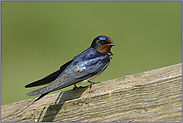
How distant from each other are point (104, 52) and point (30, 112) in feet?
2.89

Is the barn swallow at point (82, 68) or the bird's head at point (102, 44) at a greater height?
the bird's head at point (102, 44)

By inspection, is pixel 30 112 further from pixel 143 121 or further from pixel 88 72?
pixel 143 121

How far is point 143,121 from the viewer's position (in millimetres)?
1355

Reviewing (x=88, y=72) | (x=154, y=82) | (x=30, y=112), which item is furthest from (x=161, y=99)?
(x=30, y=112)

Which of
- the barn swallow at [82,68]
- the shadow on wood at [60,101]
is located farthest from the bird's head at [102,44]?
the shadow on wood at [60,101]

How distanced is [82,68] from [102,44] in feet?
1.26

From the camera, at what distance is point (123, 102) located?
142 cm

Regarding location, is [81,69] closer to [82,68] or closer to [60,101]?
[82,68]

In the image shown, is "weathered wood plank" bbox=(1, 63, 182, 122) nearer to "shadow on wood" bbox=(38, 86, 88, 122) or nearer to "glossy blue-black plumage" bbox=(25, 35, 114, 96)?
"shadow on wood" bbox=(38, 86, 88, 122)

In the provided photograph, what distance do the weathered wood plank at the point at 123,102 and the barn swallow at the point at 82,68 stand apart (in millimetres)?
122

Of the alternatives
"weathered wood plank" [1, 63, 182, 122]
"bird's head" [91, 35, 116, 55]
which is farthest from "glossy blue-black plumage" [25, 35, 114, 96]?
"weathered wood plank" [1, 63, 182, 122]

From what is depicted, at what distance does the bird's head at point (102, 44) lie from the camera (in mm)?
2022

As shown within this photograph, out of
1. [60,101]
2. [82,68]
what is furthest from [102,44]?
[60,101]

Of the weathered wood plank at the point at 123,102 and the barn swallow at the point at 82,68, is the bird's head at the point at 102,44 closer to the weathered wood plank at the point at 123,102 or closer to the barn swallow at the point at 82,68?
the barn swallow at the point at 82,68
